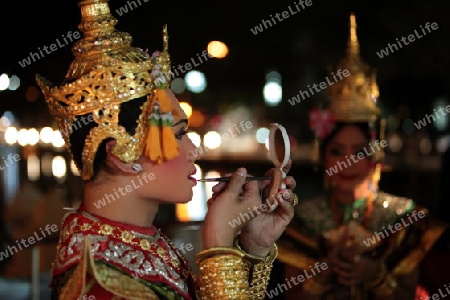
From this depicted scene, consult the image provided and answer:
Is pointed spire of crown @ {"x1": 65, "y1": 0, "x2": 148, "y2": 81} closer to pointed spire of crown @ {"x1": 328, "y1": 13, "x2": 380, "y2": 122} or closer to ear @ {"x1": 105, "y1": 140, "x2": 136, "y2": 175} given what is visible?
ear @ {"x1": 105, "y1": 140, "x2": 136, "y2": 175}

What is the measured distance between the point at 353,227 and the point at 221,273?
2.12 metres

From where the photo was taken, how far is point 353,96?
4918mm

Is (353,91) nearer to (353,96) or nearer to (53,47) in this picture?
(353,96)

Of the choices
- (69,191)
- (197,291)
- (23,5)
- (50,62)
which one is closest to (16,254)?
(50,62)

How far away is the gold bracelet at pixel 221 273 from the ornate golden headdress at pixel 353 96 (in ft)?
7.12

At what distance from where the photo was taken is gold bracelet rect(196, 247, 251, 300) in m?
2.73

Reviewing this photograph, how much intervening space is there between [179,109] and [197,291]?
62 cm

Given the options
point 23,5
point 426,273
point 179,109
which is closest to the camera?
point 179,109

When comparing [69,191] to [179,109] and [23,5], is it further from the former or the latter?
[179,109]

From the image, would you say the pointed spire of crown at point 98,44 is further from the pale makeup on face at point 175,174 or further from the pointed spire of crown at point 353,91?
the pointed spire of crown at point 353,91

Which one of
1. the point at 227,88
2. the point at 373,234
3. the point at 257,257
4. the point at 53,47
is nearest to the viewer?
the point at 257,257

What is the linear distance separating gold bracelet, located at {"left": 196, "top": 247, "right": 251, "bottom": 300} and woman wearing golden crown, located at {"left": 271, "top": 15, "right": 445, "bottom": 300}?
1822 millimetres

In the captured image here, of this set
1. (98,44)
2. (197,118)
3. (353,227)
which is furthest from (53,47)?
(197,118)

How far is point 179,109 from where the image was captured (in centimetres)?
275
